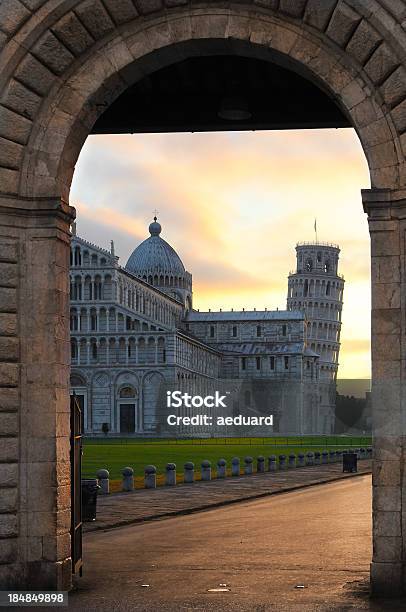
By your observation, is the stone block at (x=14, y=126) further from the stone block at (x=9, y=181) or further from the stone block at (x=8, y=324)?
the stone block at (x=8, y=324)

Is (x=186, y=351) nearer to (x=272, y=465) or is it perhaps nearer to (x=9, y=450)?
(x=272, y=465)

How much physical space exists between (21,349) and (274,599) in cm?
384

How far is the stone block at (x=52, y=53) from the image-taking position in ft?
41.1

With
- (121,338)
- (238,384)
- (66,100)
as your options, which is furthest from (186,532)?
(238,384)

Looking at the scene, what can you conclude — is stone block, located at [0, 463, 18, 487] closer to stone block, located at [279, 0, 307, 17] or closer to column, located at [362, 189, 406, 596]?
column, located at [362, 189, 406, 596]

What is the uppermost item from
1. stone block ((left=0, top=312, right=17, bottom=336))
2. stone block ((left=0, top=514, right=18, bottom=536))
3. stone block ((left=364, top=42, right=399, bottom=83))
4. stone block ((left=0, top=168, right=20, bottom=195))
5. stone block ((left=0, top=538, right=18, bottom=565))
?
stone block ((left=364, top=42, right=399, bottom=83))

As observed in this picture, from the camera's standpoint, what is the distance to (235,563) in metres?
15.1

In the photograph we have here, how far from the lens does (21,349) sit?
40.8 ft

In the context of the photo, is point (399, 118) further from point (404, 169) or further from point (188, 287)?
point (188, 287)

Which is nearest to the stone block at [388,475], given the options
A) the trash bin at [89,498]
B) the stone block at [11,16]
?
the stone block at [11,16]

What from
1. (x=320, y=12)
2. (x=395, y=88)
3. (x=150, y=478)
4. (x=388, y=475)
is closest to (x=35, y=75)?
(x=320, y=12)

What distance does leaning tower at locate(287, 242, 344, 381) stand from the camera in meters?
192

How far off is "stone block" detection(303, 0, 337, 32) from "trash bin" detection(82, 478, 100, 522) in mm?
13199

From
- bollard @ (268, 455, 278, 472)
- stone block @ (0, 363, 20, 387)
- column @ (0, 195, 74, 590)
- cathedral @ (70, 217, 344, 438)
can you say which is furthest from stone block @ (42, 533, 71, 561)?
cathedral @ (70, 217, 344, 438)
